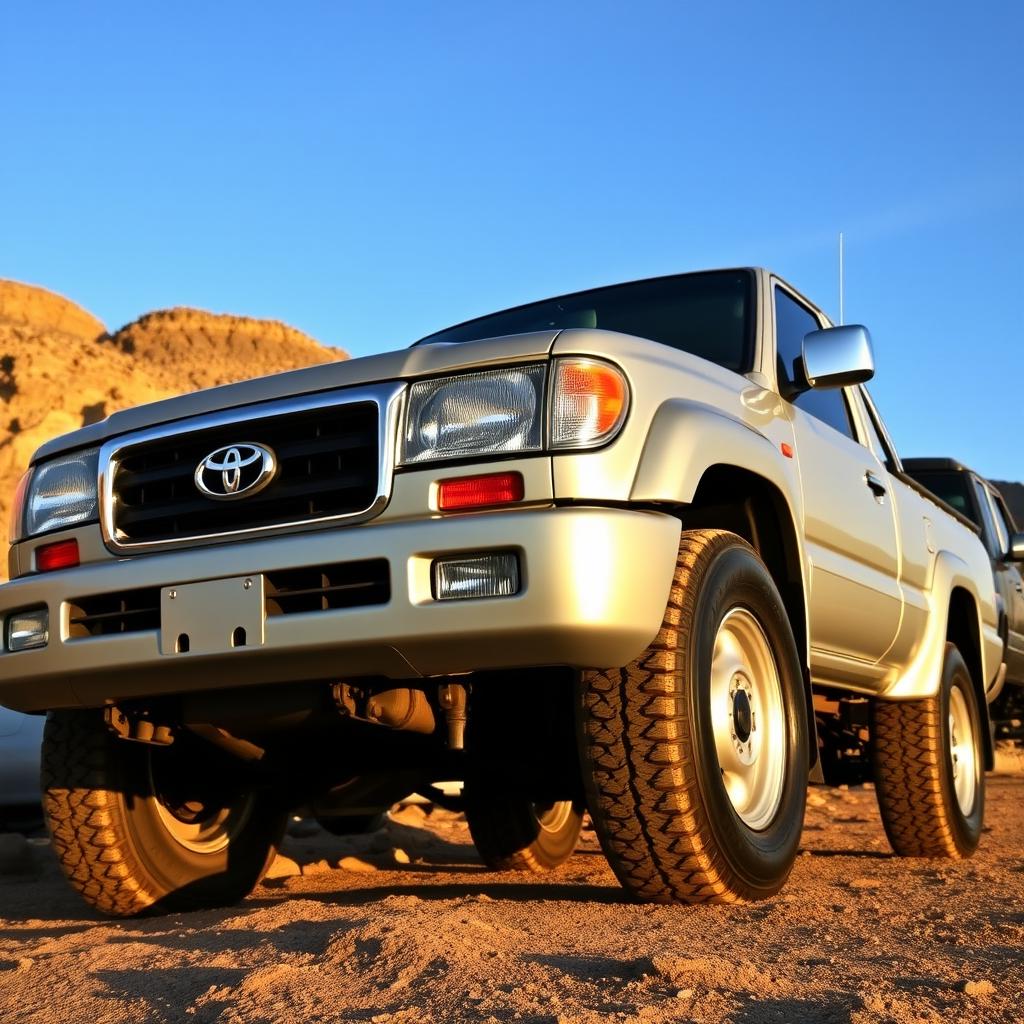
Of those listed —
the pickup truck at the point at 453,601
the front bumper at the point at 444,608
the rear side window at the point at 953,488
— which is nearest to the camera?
the front bumper at the point at 444,608

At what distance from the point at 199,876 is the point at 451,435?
6.17 ft

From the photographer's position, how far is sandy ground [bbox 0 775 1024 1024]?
209 centimetres

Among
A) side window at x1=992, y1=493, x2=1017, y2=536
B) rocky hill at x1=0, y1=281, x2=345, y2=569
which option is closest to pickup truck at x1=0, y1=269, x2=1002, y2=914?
side window at x1=992, y1=493, x2=1017, y2=536

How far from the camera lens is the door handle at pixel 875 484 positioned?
195 inches

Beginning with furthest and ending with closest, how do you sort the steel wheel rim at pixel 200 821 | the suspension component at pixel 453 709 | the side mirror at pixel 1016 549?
the side mirror at pixel 1016 549 → the steel wheel rim at pixel 200 821 → the suspension component at pixel 453 709

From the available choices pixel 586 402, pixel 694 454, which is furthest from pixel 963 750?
pixel 586 402

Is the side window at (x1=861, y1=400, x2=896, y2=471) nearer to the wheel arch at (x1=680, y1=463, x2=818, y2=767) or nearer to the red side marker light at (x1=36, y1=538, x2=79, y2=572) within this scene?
the wheel arch at (x1=680, y1=463, x2=818, y2=767)

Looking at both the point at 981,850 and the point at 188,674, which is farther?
the point at 981,850

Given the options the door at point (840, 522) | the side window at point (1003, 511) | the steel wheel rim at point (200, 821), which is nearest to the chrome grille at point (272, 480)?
the steel wheel rim at point (200, 821)

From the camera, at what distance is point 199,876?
411 centimetres

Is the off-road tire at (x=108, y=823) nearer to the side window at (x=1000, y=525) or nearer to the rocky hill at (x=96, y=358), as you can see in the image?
the side window at (x=1000, y=525)

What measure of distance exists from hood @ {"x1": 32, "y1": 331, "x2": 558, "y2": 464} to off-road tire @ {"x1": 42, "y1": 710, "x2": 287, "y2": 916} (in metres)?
0.90

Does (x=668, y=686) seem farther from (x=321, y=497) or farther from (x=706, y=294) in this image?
(x=706, y=294)

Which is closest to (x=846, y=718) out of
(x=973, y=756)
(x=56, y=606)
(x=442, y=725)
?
(x=973, y=756)
